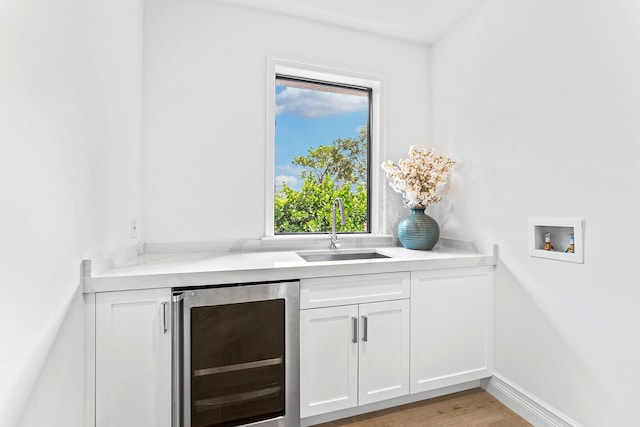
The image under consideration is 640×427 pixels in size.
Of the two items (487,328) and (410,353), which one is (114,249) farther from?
(487,328)

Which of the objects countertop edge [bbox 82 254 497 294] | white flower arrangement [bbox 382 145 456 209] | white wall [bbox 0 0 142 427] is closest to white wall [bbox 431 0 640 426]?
white flower arrangement [bbox 382 145 456 209]

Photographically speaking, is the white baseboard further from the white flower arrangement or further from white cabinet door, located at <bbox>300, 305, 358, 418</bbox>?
the white flower arrangement

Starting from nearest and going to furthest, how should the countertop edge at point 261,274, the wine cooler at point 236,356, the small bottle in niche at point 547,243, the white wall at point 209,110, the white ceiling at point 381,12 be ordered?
the countertop edge at point 261,274 → the wine cooler at point 236,356 → the small bottle in niche at point 547,243 → the white wall at point 209,110 → the white ceiling at point 381,12

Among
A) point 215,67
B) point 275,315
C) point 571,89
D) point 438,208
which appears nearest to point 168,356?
point 275,315

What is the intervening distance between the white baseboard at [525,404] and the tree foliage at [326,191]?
136 cm

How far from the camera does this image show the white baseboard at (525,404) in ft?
5.34

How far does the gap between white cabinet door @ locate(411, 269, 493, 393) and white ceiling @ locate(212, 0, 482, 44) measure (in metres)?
1.82

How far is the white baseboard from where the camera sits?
1.63 m

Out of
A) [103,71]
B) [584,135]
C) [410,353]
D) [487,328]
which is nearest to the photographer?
[103,71]

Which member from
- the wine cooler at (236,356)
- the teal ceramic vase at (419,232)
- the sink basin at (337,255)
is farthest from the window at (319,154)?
the wine cooler at (236,356)

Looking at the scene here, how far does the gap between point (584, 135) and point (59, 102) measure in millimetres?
2185

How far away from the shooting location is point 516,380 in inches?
74.0

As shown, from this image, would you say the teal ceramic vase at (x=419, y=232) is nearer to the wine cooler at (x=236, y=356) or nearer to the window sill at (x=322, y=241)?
the window sill at (x=322, y=241)

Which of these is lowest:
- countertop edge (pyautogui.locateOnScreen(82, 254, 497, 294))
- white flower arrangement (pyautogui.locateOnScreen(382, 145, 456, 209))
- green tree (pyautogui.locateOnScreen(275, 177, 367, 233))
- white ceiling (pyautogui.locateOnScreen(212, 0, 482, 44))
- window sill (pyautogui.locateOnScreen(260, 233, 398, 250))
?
countertop edge (pyautogui.locateOnScreen(82, 254, 497, 294))
